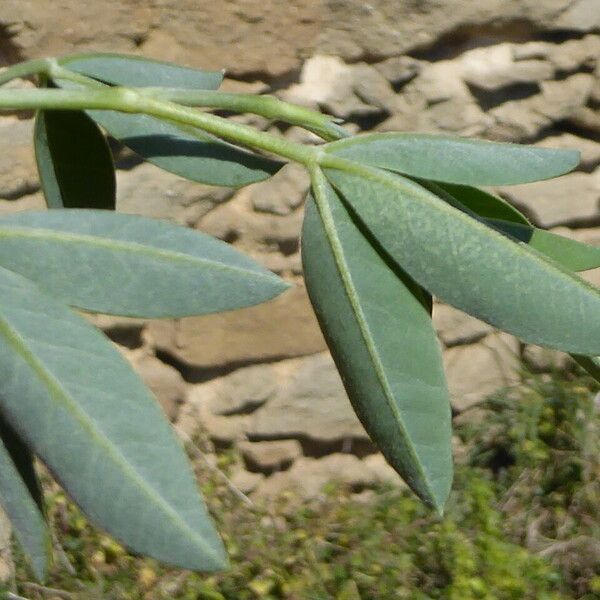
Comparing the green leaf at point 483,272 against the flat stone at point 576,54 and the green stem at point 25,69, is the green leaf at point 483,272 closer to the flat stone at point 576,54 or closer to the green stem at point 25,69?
the green stem at point 25,69

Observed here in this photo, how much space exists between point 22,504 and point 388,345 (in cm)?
20

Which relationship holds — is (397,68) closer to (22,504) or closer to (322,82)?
(322,82)

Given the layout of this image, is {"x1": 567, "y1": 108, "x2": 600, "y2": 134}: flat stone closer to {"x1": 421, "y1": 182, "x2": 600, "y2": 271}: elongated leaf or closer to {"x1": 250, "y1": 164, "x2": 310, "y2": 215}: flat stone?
{"x1": 250, "y1": 164, "x2": 310, "y2": 215}: flat stone

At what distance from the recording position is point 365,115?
2.83 meters

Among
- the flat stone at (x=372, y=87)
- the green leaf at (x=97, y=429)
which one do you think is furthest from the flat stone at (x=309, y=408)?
the green leaf at (x=97, y=429)

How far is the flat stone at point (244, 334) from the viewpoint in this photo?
2.87 metres

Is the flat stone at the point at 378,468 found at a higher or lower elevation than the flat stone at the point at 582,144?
lower

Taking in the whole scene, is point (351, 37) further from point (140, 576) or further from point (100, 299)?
point (100, 299)

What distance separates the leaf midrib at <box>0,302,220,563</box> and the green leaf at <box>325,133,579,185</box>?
0.61ft

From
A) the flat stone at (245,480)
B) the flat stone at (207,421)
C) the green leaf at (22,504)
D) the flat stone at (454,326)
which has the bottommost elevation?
the flat stone at (245,480)

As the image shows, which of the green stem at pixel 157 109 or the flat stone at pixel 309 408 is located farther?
the flat stone at pixel 309 408

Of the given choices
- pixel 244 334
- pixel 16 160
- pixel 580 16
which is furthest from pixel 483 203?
pixel 580 16

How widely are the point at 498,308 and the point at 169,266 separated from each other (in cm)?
17

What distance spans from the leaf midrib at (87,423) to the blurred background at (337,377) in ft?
6.62
